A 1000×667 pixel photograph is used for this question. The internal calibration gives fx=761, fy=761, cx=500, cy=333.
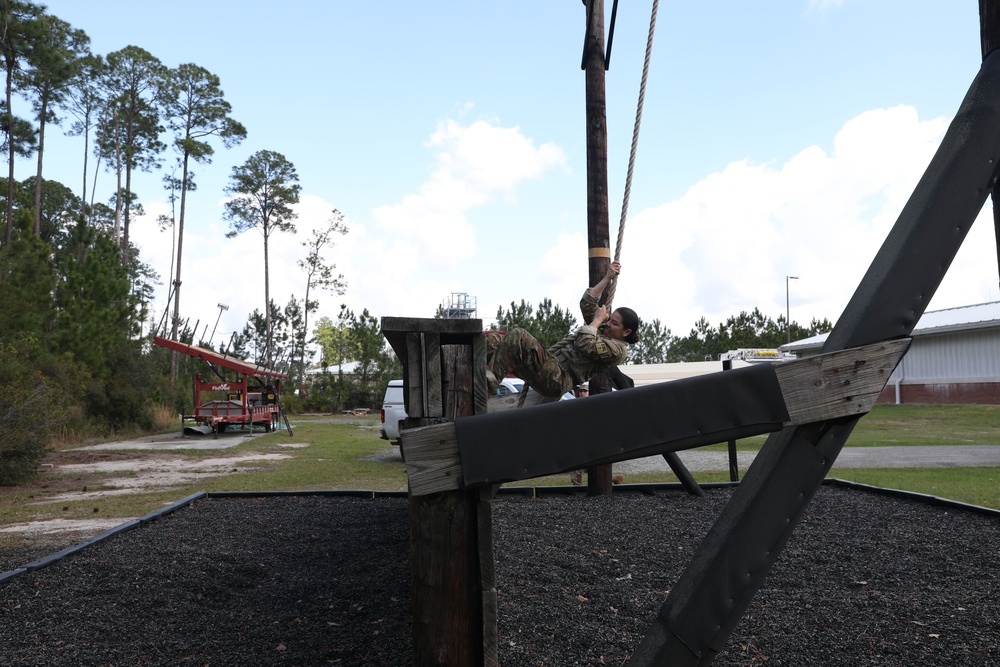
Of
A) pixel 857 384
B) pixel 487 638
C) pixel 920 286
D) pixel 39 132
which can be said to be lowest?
pixel 487 638

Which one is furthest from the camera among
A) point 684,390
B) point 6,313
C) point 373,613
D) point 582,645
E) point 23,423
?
point 6,313

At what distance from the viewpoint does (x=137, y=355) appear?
2300cm

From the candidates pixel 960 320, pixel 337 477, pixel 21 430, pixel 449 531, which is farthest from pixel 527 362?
pixel 960 320

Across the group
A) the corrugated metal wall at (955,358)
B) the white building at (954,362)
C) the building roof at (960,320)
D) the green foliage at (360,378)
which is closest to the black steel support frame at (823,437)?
the building roof at (960,320)

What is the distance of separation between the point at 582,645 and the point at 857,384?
6.48 ft

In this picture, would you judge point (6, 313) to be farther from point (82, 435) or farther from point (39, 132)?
point (39, 132)

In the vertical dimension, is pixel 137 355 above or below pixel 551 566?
above

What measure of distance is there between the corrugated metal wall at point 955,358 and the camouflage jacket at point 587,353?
1078 inches

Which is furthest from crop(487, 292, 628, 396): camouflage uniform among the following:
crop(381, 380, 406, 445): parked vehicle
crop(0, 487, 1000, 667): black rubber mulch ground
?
crop(381, 380, 406, 445): parked vehicle

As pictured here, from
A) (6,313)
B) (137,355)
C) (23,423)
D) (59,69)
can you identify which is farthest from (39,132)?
(23,423)

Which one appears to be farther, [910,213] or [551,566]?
[551,566]

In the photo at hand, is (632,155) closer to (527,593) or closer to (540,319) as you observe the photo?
(527,593)

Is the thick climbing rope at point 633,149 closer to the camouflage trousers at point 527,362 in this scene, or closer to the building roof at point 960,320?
the camouflage trousers at point 527,362

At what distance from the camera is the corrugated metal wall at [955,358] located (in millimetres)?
27250
